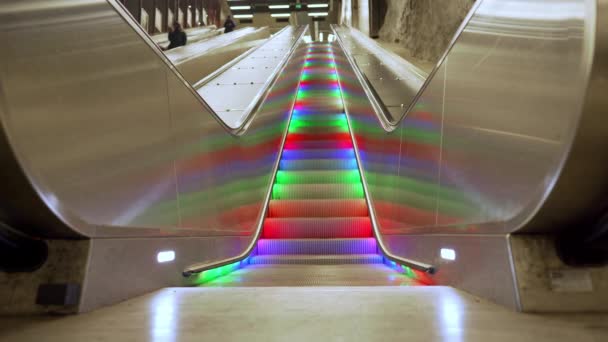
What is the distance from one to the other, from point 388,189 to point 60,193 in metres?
3.03

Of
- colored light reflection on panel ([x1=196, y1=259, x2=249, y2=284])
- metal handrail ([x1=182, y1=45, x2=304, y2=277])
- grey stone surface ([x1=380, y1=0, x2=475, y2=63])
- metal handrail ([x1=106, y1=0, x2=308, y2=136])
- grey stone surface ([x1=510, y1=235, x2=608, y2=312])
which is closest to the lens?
grey stone surface ([x1=510, y1=235, x2=608, y2=312])

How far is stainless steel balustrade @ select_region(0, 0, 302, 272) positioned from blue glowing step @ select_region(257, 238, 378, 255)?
4.28ft

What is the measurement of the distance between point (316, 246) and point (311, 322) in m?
2.88

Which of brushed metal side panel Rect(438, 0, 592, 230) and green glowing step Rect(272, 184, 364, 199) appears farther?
green glowing step Rect(272, 184, 364, 199)

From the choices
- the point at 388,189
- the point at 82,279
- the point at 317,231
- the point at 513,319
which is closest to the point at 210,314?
the point at 82,279

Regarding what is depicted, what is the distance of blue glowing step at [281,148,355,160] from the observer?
6711mm

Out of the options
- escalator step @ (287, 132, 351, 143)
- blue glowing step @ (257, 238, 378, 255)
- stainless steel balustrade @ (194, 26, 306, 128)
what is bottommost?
blue glowing step @ (257, 238, 378, 255)

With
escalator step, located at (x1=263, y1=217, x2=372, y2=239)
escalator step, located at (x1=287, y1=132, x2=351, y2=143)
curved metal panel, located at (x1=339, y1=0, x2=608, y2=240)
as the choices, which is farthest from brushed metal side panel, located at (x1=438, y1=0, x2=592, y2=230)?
escalator step, located at (x1=287, y1=132, x2=351, y2=143)

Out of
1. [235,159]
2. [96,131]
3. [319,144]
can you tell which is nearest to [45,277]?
[96,131]

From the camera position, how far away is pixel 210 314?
1.96m

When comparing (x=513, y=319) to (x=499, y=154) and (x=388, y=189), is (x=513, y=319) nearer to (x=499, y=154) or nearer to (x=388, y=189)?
(x=499, y=154)

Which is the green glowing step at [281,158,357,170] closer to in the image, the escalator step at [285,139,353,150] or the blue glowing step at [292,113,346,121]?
the escalator step at [285,139,353,150]

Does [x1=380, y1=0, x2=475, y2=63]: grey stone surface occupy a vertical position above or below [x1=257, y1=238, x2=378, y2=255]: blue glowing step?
above

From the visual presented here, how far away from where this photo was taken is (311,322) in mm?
1800
